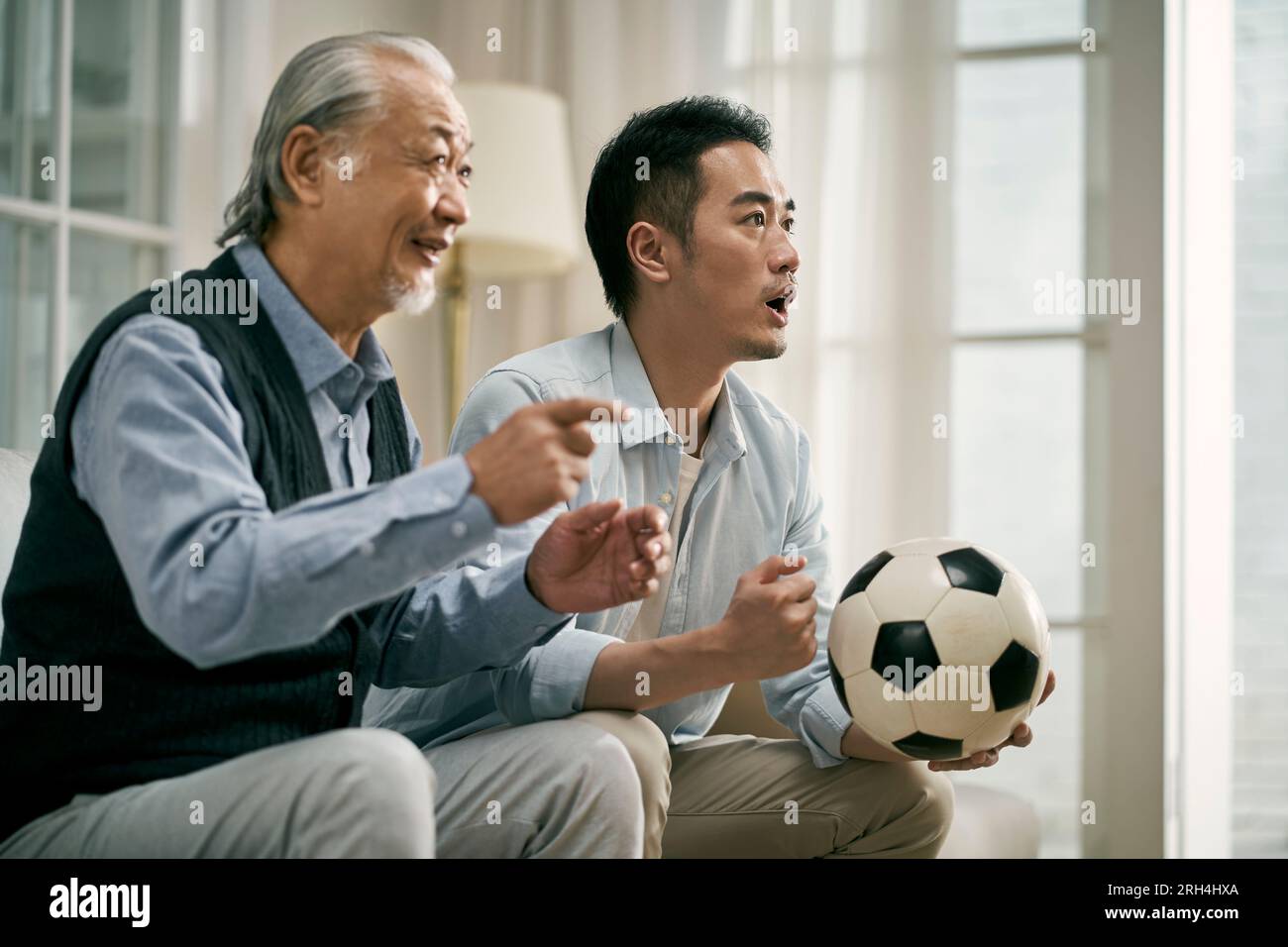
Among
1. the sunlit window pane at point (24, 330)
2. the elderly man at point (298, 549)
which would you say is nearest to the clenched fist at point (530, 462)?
the elderly man at point (298, 549)

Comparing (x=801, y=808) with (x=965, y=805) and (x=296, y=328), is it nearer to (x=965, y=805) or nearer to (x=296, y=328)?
(x=965, y=805)

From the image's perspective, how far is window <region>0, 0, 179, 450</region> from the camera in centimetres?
214

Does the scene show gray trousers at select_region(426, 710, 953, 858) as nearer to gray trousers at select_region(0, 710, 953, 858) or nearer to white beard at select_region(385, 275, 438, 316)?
gray trousers at select_region(0, 710, 953, 858)

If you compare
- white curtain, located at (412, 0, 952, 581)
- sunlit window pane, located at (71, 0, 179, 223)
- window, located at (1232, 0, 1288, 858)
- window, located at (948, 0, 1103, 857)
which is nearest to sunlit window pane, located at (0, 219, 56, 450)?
sunlit window pane, located at (71, 0, 179, 223)

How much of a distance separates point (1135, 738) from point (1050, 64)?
142 cm

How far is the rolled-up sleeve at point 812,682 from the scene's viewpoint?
1427 millimetres

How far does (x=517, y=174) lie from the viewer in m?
2.52

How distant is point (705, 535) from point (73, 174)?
145 cm

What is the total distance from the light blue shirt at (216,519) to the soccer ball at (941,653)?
0.49m

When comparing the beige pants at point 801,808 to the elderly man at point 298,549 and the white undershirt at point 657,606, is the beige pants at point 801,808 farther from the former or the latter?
the elderly man at point 298,549

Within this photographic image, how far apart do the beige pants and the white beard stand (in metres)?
0.59

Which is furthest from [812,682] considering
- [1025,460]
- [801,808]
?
[1025,460]
